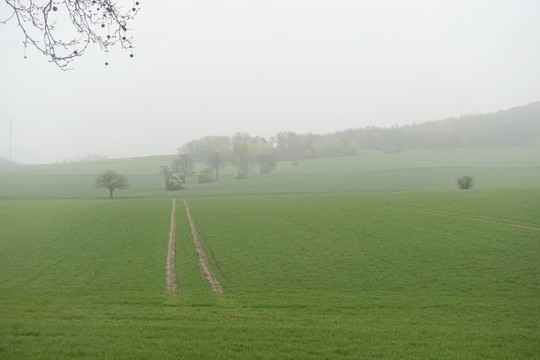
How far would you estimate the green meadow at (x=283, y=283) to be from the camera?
9.16 m

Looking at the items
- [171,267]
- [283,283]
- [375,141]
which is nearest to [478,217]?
[283,283]

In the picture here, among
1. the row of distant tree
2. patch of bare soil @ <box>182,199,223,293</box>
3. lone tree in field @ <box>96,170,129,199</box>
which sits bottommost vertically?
patch of bare soil @ <box>182,199,223,293</box>

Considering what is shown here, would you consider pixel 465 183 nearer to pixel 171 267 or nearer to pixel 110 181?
pixel 171 267

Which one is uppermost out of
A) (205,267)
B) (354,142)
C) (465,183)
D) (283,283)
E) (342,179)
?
(354,142)

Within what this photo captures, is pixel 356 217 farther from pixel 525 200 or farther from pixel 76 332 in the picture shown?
pixel 76 332

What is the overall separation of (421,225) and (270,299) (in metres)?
20.6

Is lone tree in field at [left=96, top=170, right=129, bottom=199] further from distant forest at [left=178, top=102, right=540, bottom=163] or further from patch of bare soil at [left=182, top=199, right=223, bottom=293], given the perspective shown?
distant forest at [left=178, top=102, right=540, bottom=163]

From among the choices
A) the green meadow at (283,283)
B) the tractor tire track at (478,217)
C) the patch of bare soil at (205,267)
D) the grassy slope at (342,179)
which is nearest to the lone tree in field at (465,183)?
the grassy slope at (342,179)

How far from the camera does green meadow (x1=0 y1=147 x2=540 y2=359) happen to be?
9.16 metres

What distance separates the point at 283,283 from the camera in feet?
57.1

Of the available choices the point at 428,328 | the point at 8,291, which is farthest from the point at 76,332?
the point at 428,328

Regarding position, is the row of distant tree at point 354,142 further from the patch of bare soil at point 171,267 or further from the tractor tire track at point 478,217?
the patch of bare soil at point 171,267

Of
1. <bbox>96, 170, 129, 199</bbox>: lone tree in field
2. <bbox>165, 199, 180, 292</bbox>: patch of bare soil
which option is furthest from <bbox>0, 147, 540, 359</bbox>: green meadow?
<bbox>96, 170, 129, 199</bbox>: lone tree in field

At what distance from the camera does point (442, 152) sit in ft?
471
